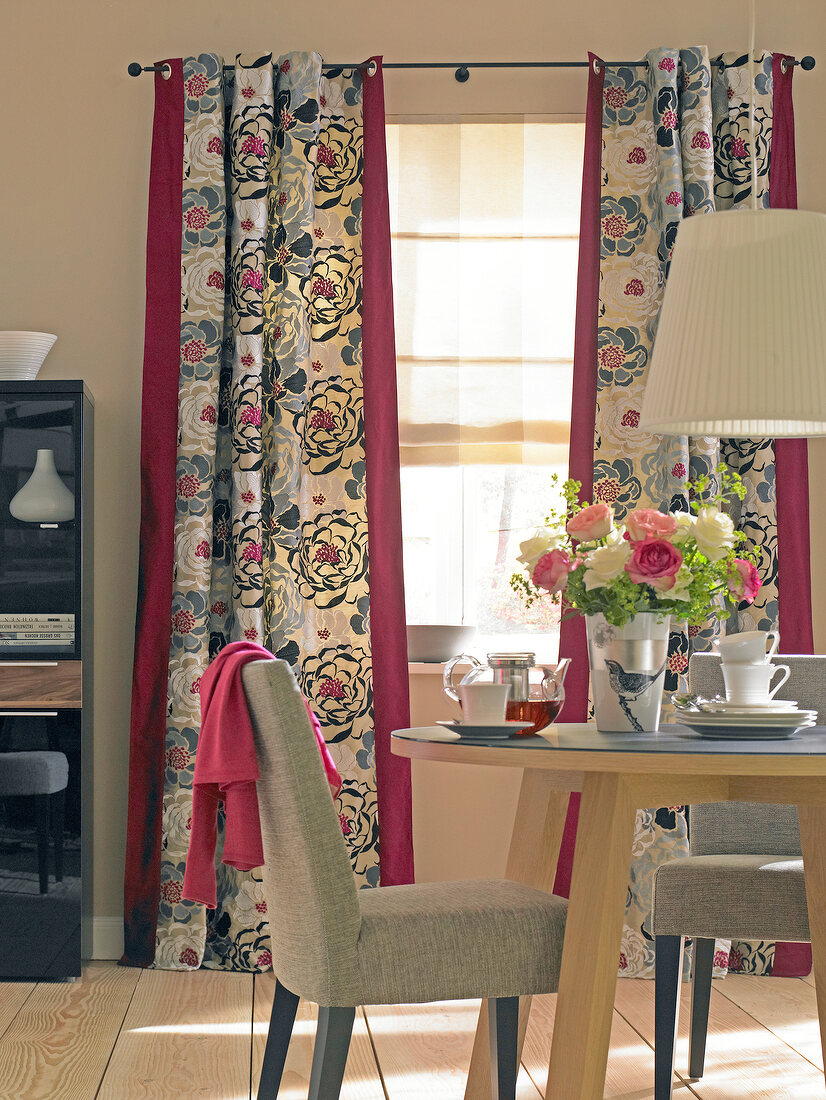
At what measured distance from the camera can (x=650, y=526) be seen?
6.51 feet

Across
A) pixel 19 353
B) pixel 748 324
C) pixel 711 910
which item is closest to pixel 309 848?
pixel 711 910

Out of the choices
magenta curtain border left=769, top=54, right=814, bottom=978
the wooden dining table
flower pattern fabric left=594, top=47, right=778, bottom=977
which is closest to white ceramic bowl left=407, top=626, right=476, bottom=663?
flower pattern fabric left=594, top=47, right=778, bottom=977

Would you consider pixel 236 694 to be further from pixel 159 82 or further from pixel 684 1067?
pixel 159 82

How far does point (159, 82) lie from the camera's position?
3432 millimetres

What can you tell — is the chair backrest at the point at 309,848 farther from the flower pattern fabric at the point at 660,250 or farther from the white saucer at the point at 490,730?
the flower pattern fabric at the point at 660,250

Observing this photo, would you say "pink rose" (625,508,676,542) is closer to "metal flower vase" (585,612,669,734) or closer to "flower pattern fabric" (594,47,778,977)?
"metal flower vase" (585,612,669,734)

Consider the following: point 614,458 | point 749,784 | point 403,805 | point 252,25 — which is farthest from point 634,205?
point 749,784

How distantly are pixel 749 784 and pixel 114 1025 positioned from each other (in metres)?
1.79

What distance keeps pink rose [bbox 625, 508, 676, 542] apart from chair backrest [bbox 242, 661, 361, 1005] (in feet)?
2.25

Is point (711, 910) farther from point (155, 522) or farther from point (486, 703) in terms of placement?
point (155, 522)

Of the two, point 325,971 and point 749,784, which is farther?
point 749,784

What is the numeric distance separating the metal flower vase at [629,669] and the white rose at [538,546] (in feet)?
0.48

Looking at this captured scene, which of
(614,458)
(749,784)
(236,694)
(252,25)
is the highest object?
(252,25)

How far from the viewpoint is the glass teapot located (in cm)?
195
